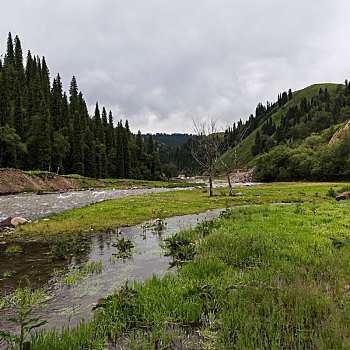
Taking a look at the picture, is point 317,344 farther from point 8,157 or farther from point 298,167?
point 298,167

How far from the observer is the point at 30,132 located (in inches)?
2790

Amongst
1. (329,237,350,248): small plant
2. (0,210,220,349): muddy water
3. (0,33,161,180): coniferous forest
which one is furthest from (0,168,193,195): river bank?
(329,237,350,248): small plant

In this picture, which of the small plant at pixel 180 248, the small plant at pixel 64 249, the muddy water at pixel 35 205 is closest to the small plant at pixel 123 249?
the small plant at pixel 64 249

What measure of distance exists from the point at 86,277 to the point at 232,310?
181 inches

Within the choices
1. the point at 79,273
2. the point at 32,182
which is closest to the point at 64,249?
the point at 79,273

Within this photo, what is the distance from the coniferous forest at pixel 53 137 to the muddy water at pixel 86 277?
58.0 m

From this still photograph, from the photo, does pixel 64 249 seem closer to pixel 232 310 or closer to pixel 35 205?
pixel 232 310

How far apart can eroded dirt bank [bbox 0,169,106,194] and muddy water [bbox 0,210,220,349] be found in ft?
123

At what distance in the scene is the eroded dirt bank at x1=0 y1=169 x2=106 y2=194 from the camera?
3967 centimetres

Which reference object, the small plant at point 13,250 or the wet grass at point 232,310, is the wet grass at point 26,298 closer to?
the wet grass at point 232,310

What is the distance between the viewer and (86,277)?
6.76 metres

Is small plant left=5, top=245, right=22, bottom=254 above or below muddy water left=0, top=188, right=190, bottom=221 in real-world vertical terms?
below

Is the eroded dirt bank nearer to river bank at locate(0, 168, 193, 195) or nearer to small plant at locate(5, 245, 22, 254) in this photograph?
river bank at locate(0, 168, 193, 195)

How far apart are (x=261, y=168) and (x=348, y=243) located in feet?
337
